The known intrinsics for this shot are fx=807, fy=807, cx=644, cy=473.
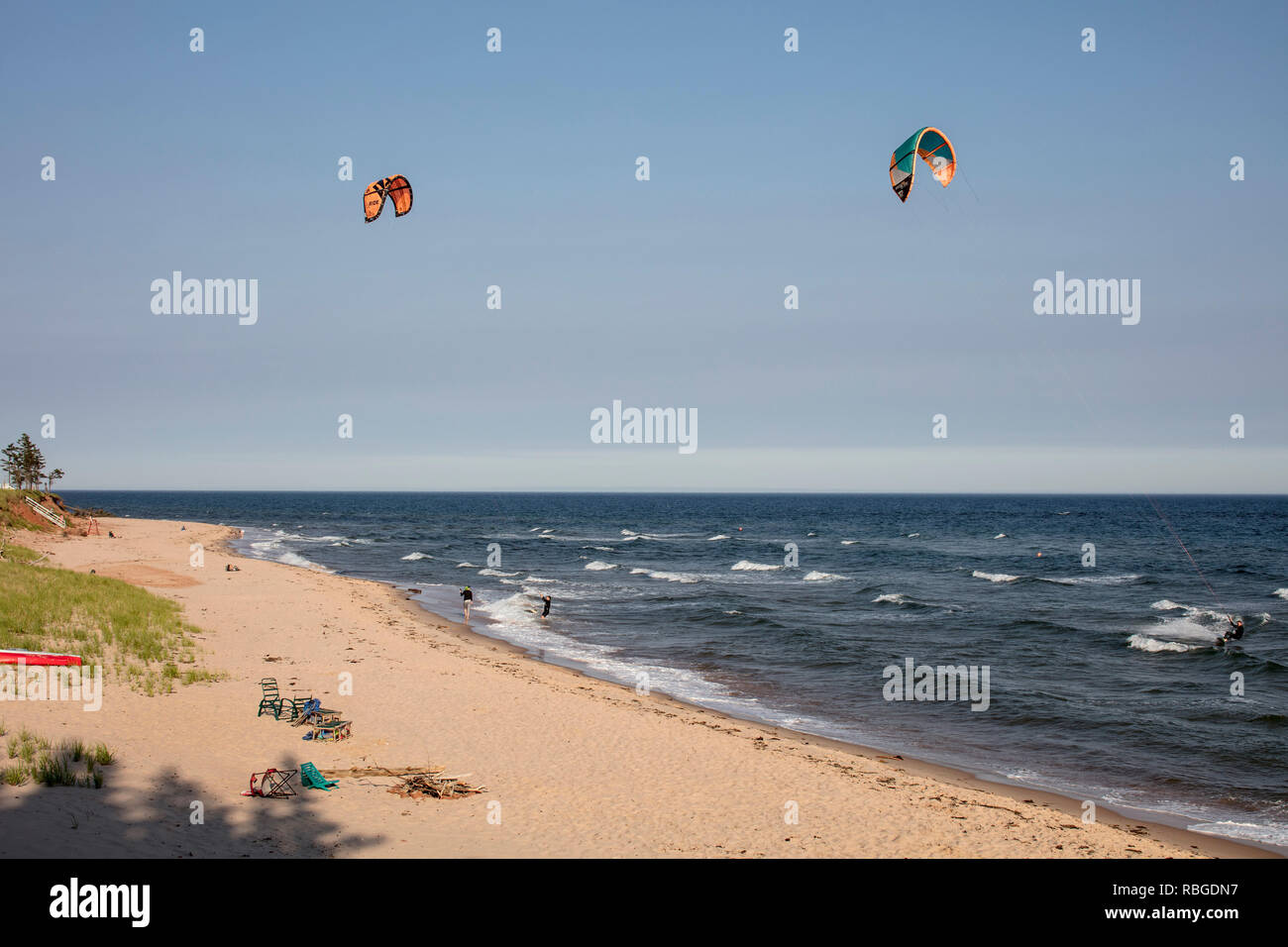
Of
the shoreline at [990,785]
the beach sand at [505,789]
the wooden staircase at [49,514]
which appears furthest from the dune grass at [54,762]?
the wooden staircase at [49,514]

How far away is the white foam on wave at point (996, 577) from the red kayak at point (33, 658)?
48325 millimetres

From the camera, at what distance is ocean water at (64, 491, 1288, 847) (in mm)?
18359

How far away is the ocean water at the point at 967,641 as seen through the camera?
18.4 metres

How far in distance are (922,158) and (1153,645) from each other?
2280 centimetres

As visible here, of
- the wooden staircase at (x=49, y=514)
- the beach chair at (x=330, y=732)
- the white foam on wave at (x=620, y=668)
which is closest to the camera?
the beach chair at (x=330, y=732)

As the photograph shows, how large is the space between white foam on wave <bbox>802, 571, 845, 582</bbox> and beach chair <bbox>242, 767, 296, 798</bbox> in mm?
41761

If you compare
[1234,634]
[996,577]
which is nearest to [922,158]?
A: [1234,634]

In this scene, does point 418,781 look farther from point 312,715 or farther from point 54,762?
point 54,762

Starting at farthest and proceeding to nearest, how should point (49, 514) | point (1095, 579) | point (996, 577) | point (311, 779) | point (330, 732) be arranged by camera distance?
1. point (49, 514)
2. point (996, 577)
3. point (1095, 579)
4. point (330, 732)
5. point (311, 779)

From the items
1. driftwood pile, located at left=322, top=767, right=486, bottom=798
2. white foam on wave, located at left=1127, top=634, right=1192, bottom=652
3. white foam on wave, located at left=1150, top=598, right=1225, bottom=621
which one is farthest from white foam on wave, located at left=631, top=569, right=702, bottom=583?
driftwood pile, located at left=322, top=767, right=486, bottom=798

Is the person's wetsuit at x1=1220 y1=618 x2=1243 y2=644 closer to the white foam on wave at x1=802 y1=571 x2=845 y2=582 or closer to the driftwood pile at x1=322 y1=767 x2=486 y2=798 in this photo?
the white foam on wave at x1=802 y1=571 x2=845 y2=582

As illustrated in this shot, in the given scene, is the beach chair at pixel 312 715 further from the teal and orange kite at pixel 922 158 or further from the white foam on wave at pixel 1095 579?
the white foam on wave at pixel 1095 579

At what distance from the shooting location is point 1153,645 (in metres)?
30.6
